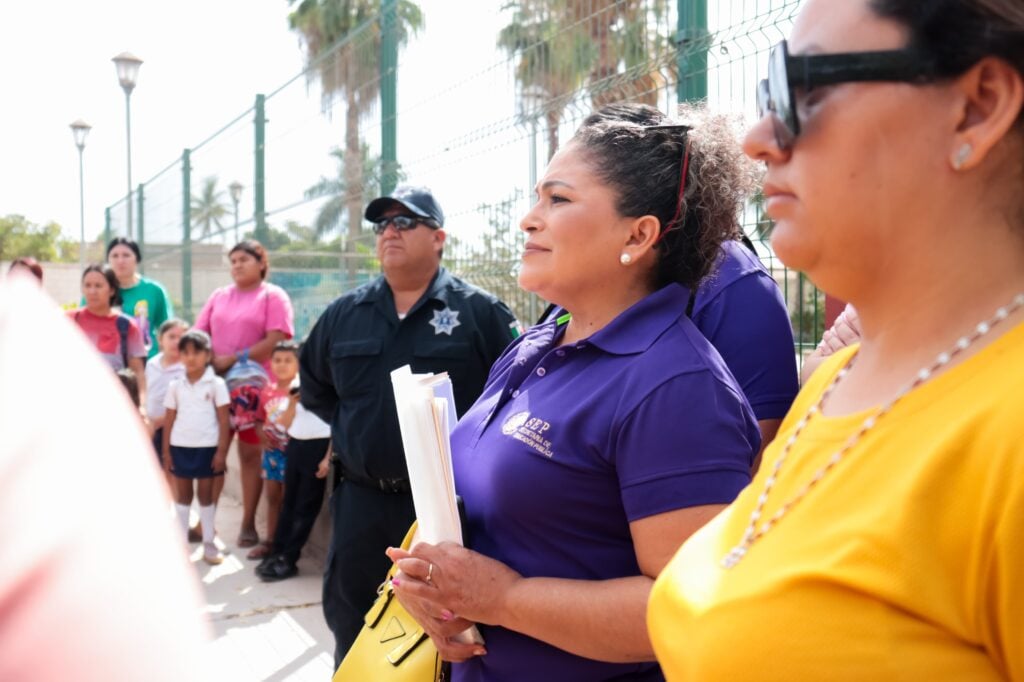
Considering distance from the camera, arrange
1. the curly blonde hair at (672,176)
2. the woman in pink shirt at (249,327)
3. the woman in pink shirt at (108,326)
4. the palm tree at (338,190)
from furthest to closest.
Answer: the woman in pink shirt at (108,326), the woman in pink shirt at (249,327), the palm tree at (338,190), the curly blonde hair at (672,176)

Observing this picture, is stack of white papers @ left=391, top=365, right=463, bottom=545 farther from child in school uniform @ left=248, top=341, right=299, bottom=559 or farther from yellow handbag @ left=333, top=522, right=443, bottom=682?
child in school uniform @ left=248, top=341, right=299, bottom=559

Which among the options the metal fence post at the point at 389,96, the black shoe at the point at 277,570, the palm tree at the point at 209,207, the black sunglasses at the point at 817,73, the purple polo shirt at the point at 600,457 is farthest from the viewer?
the palm tree at the point at 209,207

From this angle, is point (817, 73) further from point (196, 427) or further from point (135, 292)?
point (135, 292)

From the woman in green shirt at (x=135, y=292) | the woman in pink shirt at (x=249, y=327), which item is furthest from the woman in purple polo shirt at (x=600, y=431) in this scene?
the woman in green shirt at (x=135, y=292)

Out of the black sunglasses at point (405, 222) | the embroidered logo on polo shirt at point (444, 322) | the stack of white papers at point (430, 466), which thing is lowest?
the stack of white papers at point (430, 466)

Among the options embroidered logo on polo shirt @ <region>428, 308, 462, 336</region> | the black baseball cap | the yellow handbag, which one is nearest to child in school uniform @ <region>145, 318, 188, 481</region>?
the black baseball cap

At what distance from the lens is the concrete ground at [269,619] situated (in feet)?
16.3

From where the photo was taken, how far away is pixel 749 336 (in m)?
2.48

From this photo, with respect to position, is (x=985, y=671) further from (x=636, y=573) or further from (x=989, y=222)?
(x=636, y=573)

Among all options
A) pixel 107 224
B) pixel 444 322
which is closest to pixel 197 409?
pixel 444 322

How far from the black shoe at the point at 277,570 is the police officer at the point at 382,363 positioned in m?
2.49

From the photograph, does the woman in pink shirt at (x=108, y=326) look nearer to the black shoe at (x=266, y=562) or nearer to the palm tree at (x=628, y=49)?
the black shoe at (x=266, y=562)

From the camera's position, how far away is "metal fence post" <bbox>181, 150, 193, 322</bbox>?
12.2 meters

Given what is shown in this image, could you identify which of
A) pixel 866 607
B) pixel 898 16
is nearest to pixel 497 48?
pixel 898 16
